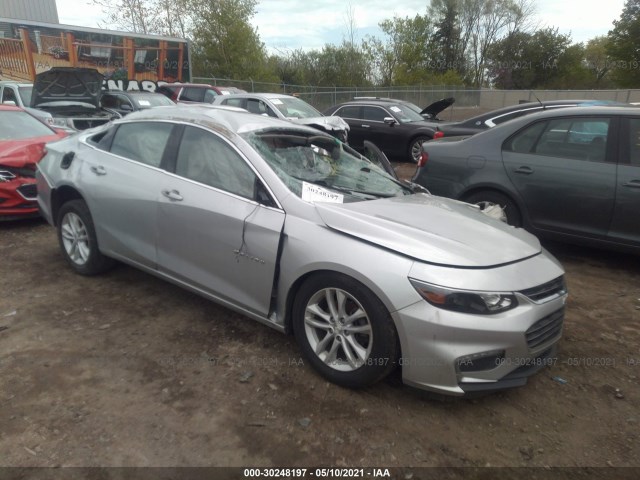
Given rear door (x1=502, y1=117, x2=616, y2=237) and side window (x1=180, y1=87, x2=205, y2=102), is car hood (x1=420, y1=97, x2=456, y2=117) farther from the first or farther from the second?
rear door (x1=502, y1=117, x2=616, y2=237)

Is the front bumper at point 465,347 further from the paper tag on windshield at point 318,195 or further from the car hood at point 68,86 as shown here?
the car hood at point 68,86

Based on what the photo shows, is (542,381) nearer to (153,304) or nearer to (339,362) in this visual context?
(339,362)

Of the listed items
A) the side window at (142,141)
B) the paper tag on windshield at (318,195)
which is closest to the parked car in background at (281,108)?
the side window at (142,141)

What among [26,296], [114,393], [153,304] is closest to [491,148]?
[153,304]

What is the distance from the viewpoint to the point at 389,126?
1187 cm

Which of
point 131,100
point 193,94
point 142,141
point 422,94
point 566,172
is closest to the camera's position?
point 142,141

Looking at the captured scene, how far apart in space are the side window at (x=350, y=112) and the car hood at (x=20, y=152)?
805cm

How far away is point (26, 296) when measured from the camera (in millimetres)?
4102

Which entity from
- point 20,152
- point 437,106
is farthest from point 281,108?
point 20,152

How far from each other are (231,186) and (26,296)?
7.27ft

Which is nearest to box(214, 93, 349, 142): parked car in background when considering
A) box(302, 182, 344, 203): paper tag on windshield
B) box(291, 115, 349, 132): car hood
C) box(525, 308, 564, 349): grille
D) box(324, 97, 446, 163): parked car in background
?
box(291, 115, 349, 132): car hood

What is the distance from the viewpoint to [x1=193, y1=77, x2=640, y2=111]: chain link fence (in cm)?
2541

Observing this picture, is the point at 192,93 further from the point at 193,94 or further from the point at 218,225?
the point at 218,225

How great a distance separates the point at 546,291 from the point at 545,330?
227mm
